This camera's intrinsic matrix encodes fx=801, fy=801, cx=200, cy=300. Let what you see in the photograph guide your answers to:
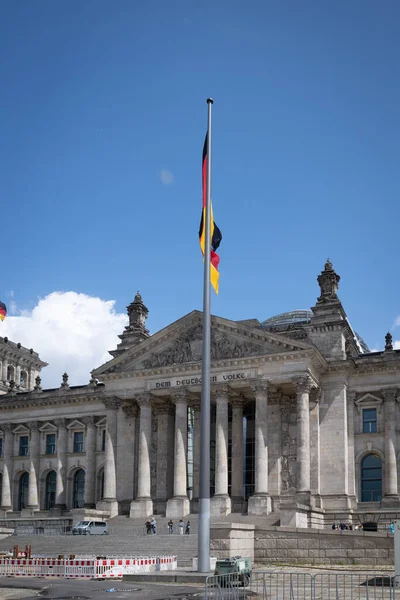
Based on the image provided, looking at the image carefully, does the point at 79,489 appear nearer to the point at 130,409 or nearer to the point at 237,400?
the point at 130,409

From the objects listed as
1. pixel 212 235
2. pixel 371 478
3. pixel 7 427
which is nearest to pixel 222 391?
pixel 371 478

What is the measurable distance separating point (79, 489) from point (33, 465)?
17.5ft

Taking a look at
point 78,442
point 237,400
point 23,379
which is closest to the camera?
point 237,400

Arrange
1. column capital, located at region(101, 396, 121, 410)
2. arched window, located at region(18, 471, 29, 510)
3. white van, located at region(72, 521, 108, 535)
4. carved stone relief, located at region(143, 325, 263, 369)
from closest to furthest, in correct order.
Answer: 1. white van, located at region(72, 521, 108, 535)
2. carved stone relief, located at region(143, 325, 263, 369)
3. column capital, located at region(101, 396, 121, 410)
4. arched window, located at region(18, 471, 29, 510)

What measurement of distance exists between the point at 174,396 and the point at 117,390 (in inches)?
231

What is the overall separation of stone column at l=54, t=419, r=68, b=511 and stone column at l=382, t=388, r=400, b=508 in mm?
31696

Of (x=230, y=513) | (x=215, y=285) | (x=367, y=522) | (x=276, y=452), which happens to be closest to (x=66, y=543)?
(x=230, y=513)

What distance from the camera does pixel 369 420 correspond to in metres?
62.5

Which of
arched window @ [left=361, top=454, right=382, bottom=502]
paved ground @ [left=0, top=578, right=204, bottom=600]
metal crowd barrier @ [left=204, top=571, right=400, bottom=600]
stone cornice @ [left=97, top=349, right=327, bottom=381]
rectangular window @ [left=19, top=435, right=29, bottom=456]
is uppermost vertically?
stone cornice @ [left=97, top=349, right=327, bottom=381]

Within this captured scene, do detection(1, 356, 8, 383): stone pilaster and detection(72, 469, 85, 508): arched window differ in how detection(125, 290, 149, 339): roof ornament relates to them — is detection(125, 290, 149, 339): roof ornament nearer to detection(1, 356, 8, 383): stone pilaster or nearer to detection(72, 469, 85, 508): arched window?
detection(72, 469, 85, 508): arched window

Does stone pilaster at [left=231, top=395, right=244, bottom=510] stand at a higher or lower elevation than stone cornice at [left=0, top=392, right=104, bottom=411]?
lower

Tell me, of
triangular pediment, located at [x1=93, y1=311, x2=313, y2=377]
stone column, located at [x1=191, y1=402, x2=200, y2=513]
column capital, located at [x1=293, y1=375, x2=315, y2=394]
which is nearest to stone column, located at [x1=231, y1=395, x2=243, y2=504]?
stone column, located at [x1=191, y1=402, x2=200, y2=513]

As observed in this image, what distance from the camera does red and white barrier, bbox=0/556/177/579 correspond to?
35.9m

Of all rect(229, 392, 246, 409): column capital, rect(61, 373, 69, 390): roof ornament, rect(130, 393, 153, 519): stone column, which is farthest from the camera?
rect(61, 373, 69, 390): roof ornament
